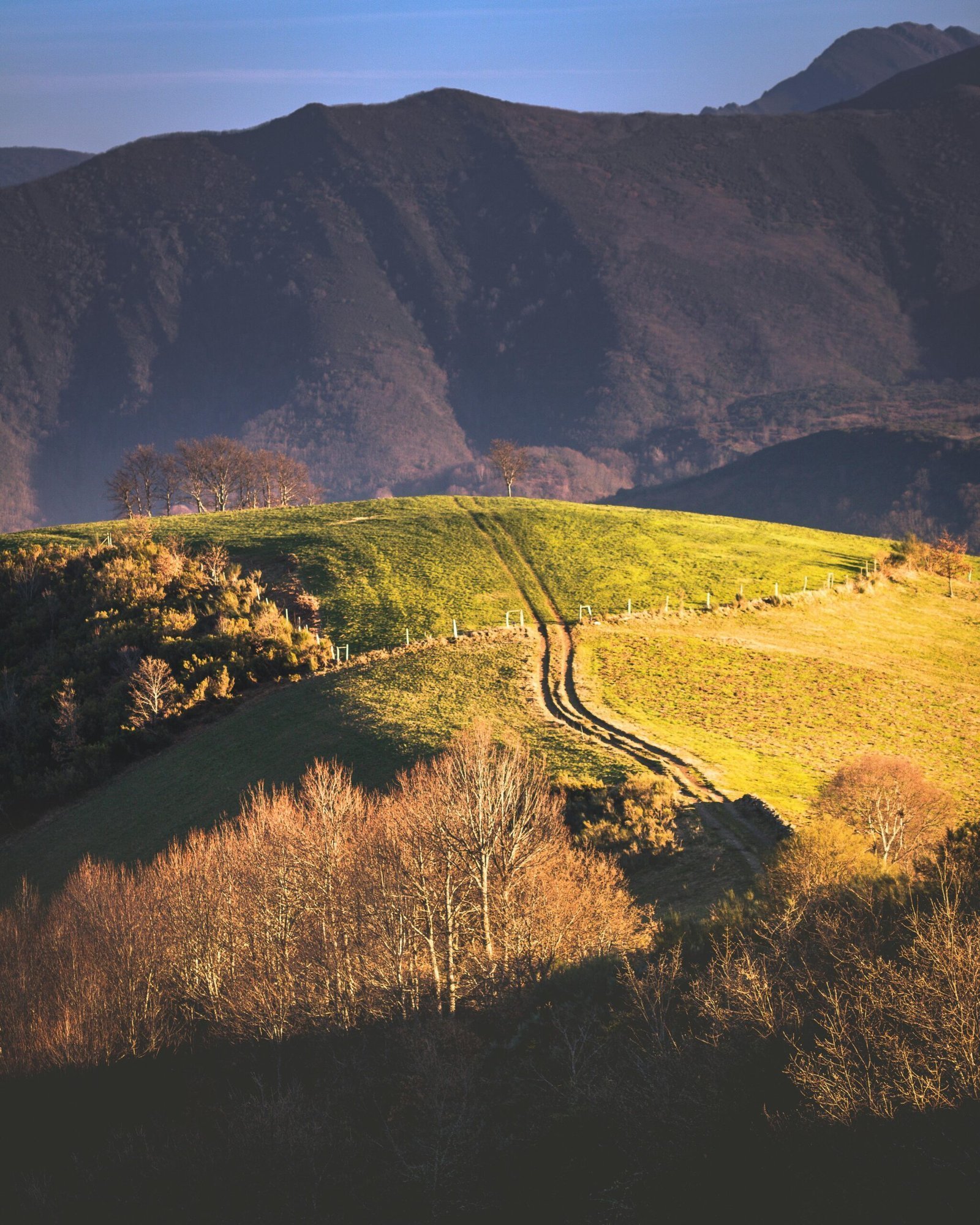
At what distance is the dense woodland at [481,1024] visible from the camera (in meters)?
24.8

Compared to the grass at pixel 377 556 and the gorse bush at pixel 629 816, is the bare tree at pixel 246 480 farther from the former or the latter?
the gorse bush at pixel 629 816

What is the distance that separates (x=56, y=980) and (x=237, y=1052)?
28.3ft

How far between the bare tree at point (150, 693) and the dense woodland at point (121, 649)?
91 millimetres

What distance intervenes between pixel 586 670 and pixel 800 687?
1219cm

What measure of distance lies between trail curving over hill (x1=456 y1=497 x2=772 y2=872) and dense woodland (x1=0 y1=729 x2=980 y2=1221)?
10.5ft

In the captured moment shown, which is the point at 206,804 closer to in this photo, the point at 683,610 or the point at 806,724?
the point at 806,724

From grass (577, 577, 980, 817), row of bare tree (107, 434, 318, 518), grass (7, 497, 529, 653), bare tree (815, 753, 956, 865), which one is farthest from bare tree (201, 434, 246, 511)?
bare tree (815, 753, 956, 865)

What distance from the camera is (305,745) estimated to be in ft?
182

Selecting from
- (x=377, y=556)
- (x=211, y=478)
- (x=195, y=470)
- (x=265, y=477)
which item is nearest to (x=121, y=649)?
(x=377, y=556)

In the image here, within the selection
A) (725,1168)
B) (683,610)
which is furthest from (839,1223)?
(683,610)

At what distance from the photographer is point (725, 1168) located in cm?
2569

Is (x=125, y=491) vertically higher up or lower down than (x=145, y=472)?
lower down

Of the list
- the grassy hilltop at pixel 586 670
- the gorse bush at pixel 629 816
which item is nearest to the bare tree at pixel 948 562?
the grassy hilltop at pixel 586 670

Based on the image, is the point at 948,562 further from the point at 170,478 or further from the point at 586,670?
the point at 170,478
